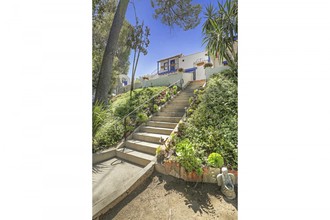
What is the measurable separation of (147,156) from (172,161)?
0.47 m

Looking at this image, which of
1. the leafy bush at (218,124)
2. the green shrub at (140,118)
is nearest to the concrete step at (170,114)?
the green shrub at (140,118)

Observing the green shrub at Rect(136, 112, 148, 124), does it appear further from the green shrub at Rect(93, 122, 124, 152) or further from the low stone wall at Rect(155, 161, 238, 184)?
the low stone wall at Rect(155, 161, 238, 184)

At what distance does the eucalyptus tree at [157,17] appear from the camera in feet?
4.32

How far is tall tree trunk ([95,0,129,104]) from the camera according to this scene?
1345 millimetres

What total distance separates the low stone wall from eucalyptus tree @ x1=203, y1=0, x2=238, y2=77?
1.09 metres

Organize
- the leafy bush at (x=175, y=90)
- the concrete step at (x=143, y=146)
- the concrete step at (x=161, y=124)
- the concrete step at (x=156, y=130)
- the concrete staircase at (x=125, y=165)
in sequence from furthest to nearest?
1. the leafy bush at (x=175, y=90)
2. the concrete step at (x=161, y=124)
3. the concrete step at (x=156, y=130)
4. the concrete step at (x=143, y=146)
5. the concrete staircase at (x=125, y=165)

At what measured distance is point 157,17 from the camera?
1.33 metres

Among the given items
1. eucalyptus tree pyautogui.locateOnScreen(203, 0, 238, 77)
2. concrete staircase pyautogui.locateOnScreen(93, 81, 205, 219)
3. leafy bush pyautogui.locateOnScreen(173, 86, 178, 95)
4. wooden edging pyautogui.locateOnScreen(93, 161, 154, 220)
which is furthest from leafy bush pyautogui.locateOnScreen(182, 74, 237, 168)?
leafy bush pyautogui.locateOnScreen(173, 86, 178, 95)

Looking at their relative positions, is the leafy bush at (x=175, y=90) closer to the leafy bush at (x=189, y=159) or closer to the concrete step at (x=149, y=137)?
the concrete step at (x=149, y=137)

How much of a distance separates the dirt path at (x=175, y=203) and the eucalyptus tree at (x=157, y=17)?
1.01m
